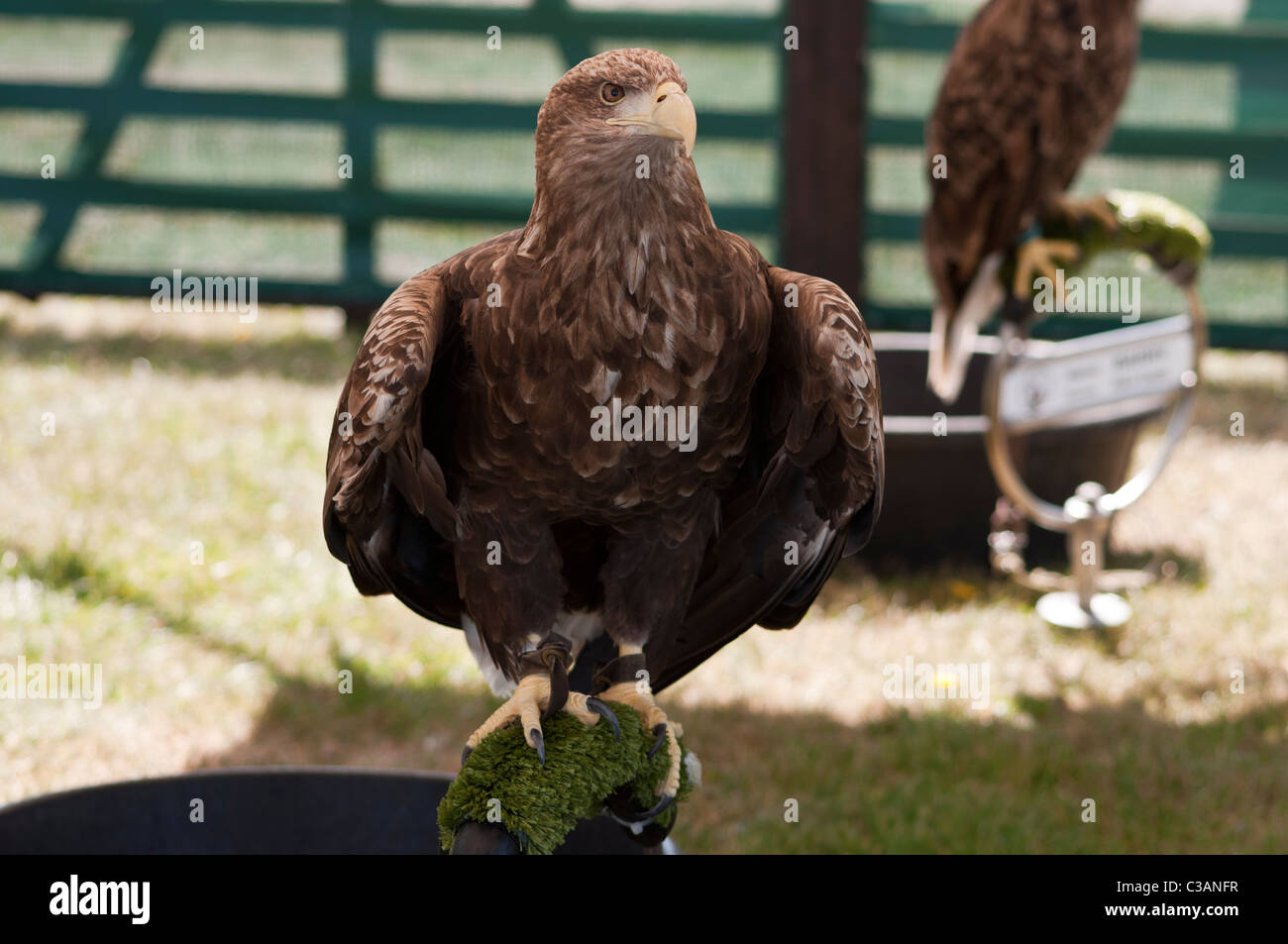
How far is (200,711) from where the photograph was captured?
4199 millimetres

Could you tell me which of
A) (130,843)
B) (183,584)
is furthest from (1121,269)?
(130,843)

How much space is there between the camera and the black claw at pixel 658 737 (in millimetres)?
2383

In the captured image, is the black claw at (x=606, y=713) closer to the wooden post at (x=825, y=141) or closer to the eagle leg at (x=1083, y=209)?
the eagle leg at (x=1083, y=209)

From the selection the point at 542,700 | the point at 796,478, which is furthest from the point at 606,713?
the point at 796,478

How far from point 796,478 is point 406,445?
2.18ft

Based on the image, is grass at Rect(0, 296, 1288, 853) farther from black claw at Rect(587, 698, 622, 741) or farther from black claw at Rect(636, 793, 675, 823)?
black claw at Rect(587, 698, 622, 741)

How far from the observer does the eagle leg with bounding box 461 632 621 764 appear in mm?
2314

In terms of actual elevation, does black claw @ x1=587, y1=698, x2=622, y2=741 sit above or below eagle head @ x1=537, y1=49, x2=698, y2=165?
below

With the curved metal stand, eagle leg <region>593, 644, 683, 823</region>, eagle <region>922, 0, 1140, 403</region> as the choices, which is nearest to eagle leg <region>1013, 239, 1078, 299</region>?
eagle <region>922, 0, 1140, 403</region>

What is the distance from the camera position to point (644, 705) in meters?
2.45

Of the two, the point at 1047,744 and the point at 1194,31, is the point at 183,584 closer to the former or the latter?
the point at 1047,744

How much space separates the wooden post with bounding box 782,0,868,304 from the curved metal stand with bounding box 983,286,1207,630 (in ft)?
7.03

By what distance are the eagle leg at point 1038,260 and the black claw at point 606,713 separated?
104 inches

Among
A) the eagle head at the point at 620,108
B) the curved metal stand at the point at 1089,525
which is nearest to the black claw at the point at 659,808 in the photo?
the eagle head at the point at 620,108
